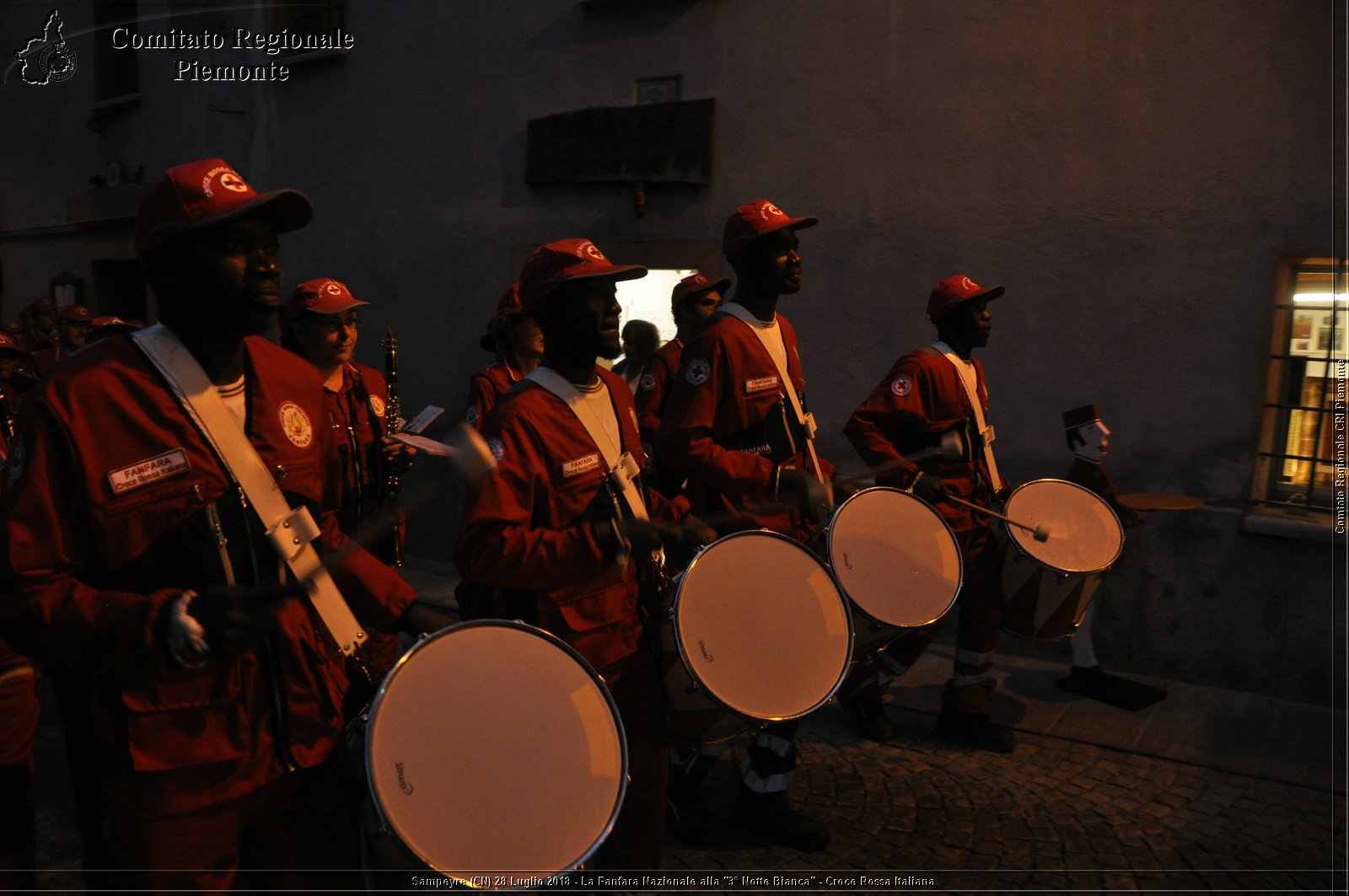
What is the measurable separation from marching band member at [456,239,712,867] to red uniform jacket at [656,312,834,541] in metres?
0.82

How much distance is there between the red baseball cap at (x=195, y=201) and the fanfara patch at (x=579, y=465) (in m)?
1.09

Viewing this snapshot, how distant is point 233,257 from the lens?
2.29 metres

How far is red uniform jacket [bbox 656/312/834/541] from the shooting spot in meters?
4.10

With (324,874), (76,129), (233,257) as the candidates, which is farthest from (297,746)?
(76,129)

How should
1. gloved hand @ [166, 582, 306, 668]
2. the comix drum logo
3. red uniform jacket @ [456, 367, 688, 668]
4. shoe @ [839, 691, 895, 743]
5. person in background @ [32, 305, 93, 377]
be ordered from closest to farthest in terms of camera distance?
gloved hand @ [166, 582, 306, 668], red uniform jacket @ [456, 367, 688, 668], shoe @ [839, 691, 895, 743], person in background @ [32, 305, 93, 377], the comix drum logo

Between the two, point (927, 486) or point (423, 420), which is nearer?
point (423, 420)

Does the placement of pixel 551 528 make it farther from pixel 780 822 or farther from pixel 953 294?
pixel 953 294

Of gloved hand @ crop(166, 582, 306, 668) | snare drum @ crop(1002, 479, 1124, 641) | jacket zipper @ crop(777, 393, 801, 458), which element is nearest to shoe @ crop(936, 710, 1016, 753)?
snare drum @ crop(1002, 479, 1124, 641)

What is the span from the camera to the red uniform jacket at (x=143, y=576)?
207 cm

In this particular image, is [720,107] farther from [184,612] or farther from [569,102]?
[184,612]

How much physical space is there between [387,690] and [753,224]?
284cm

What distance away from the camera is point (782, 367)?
4.46 m

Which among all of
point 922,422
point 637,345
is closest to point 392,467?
point 922,422

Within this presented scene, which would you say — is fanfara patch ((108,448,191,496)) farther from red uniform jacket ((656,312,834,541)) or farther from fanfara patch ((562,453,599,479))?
red uniform jacket ((656,312,834,541))
